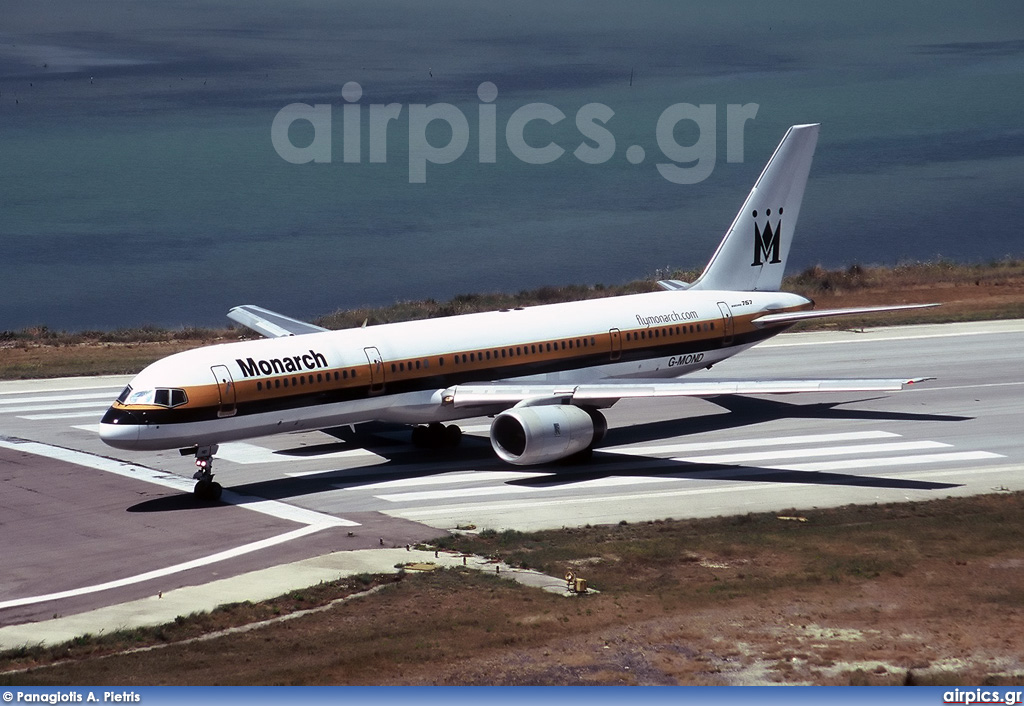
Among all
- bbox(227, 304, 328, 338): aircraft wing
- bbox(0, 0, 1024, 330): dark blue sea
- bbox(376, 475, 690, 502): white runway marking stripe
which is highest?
bbox(0, 0, 1024, 330): dark blue sea

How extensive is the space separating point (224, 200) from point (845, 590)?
135363 millimetres

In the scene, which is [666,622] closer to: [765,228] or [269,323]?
[765,228]

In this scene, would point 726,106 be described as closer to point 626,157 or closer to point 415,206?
point 626,157

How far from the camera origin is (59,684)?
844 inches

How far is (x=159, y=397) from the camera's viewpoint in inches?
1340

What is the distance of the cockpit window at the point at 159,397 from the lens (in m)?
34.0

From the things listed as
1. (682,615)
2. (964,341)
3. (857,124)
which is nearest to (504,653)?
(682,615)

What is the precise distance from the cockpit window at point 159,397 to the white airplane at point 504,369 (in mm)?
36

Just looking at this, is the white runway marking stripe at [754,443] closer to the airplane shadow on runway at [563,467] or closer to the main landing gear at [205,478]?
the airplane shadow on runway at [563,467]

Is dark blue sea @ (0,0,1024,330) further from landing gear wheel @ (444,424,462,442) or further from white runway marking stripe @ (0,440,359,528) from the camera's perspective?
landing gear wheel @ (444,424,462,442)

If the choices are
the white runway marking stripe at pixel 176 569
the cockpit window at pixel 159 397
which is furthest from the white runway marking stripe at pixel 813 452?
the cockpit window at pixel 159 397

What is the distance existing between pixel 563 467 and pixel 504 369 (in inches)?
144

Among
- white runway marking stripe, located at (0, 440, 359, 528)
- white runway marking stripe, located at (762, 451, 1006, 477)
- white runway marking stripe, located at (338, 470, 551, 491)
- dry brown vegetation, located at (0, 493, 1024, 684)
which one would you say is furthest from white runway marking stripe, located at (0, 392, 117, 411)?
white runway marking stripe, located at (762, 451, 1006, 477)

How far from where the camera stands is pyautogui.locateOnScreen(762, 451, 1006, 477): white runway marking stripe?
3841 centimetres
